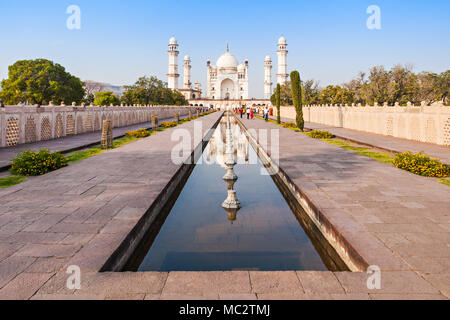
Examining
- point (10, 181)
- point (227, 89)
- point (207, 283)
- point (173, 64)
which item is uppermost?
point (173, 64)

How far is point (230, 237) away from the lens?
403 centimetres

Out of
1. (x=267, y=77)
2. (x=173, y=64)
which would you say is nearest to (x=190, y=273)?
(x=173, y=64)

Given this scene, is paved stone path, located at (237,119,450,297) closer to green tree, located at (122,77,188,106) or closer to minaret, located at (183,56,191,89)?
green tree, located at (122,77,188,106)

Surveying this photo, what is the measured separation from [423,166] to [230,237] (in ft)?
15.5

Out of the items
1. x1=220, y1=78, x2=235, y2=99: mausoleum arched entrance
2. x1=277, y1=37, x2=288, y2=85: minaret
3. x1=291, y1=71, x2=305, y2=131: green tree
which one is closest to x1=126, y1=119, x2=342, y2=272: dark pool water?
x1=291, y1=71, x2=305, y2=131: green tree

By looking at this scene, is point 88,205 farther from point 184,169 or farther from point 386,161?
point 386,161

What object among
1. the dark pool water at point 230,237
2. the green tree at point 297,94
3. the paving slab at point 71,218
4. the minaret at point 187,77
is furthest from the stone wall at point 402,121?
the minaret at point 187,77

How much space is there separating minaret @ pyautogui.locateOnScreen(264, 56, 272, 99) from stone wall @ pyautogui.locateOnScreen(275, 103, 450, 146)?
246ft

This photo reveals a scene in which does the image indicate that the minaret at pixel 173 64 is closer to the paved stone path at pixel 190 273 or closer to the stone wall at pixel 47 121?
the stone wall at pixel 47 121

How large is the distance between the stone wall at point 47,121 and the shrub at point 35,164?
14.2ft

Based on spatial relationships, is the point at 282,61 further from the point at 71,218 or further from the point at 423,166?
the point at 71,218

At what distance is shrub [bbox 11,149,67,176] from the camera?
6.45 meters

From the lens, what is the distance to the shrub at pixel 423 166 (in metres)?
6.47

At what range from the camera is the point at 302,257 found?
3529mm
